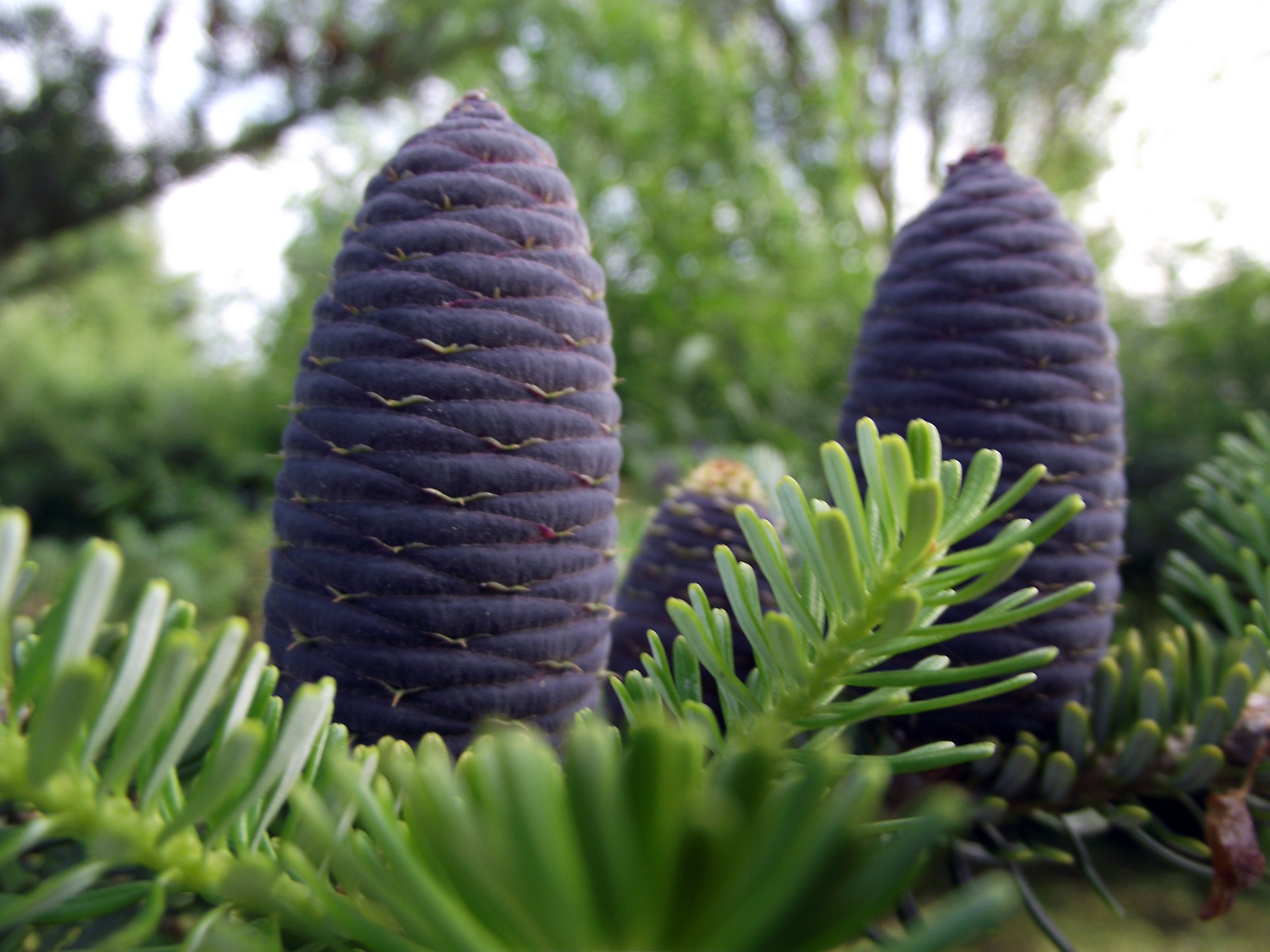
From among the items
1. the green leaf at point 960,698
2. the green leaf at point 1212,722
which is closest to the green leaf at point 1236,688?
the green leaf at point 1212,722

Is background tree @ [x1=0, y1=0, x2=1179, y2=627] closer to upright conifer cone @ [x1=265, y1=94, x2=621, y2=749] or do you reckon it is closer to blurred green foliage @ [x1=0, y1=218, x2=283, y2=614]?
blurred green foliage @ [x1=0, y1=218, x2=283, y2=614]

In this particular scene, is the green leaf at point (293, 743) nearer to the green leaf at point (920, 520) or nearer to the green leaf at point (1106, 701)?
the green leaf at point (920, 520)

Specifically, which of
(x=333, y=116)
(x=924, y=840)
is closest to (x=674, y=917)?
(x=924, y=840)

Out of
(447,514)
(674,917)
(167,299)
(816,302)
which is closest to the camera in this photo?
(674,917)

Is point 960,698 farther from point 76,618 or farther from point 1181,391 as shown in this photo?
point 1181,391

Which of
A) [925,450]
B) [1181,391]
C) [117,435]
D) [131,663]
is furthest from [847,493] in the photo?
[117,435]

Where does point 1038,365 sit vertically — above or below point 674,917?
above

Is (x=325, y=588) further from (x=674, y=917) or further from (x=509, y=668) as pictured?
(x=674, y=917)
